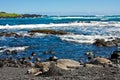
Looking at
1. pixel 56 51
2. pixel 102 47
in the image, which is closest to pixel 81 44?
pixel 102 47

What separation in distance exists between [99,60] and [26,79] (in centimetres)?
809

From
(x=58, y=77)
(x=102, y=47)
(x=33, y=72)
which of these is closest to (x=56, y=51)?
(x=102, y=47)

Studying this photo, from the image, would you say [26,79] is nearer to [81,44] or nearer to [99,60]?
[99,60]

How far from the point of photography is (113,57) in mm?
27031

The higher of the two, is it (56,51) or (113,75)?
(113,75)

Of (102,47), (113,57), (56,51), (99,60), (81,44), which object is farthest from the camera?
(81,44)

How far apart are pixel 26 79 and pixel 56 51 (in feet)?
52.6

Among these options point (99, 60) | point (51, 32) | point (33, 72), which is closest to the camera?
point (33, 72)

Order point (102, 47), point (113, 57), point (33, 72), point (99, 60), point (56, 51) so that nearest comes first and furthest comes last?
point (33, 72) → point (99, 60) → point (113, 57) → point (56, 51) → point (102, 47)

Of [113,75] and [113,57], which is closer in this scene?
[113,75]

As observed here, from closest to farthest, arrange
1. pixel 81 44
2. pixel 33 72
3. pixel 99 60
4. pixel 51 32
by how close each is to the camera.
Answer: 1. pixel 33 72
2. pixel 99 60
3. pixel 81 44
4. pixel 51 32

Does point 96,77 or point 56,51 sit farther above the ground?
point 96,77

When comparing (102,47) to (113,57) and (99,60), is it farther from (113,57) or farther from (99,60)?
(99,60)

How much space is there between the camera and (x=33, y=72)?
19.4 metres
